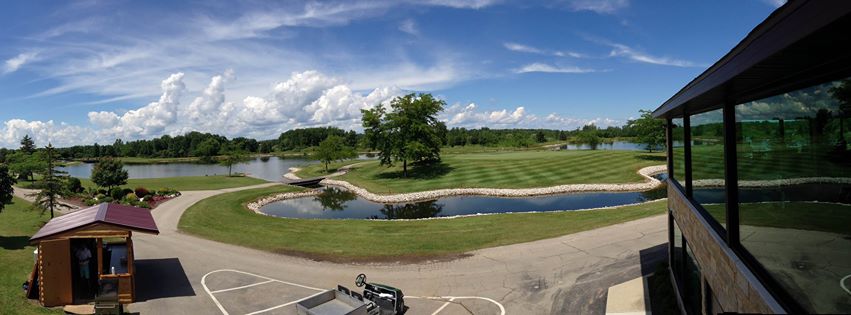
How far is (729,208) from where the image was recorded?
637cm

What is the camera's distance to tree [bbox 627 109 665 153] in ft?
166

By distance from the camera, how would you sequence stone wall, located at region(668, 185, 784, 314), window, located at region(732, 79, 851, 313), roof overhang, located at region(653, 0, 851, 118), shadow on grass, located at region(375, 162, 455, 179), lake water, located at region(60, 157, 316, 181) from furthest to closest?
lake water, located at region(60, 157, 316, 181), shadow on grass, located at region(375, 162, 455, 179), stone wall, located at region(668, 185, 784, 314), window, located at region(732, 79, 851, 313), roof overhang, located at region(653, 0, 851, 118)

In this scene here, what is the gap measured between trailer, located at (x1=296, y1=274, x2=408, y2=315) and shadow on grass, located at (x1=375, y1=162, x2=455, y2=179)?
35.8 meters

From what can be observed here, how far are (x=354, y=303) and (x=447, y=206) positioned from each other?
2531 centimetres

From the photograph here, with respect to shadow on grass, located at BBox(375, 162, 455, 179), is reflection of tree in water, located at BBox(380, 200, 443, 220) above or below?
below

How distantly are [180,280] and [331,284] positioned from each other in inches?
215

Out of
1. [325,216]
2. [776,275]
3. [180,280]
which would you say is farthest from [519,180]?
[776,275]

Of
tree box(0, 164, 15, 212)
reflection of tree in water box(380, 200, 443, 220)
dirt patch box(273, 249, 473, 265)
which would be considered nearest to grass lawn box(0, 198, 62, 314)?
tree box(0, 164, 15, 212)

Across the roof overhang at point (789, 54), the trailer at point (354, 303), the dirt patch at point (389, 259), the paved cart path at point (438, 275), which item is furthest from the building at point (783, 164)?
the dirt patch at point (389, 259)

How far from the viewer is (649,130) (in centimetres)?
5138

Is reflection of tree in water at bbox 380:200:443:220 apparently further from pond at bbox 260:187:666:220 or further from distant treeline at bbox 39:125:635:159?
distant treeline at bbox 39:125:635:159

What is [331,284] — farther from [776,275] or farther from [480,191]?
[480,191]

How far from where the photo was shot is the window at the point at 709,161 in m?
7.02

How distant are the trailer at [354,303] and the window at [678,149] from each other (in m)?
8.03
